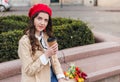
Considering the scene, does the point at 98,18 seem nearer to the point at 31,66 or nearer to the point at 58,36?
the point at 58,36

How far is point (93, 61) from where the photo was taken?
5.93m

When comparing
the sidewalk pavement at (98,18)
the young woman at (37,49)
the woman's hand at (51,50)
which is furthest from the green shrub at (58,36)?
the sidewalk pavement at (98,18)

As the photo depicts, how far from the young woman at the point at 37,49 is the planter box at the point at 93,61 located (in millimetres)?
1919

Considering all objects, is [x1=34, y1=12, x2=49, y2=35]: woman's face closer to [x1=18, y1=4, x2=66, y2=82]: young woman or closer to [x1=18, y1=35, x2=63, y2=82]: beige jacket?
[x1=18, y1=4, x2=66, y2=82]: young woman

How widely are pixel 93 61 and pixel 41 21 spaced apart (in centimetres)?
322

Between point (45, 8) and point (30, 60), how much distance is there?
20.7 inches

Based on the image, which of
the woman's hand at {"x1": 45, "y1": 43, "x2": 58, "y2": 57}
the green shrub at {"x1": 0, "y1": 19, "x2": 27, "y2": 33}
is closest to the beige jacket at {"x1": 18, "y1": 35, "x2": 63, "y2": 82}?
the woman's hand at {"x1": 45, "y1": 43, "x2": 58, "y2": 57}

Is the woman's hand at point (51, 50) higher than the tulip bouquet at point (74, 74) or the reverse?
higher

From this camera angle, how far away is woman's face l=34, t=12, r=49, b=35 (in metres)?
2.88

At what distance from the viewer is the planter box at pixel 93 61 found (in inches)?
193

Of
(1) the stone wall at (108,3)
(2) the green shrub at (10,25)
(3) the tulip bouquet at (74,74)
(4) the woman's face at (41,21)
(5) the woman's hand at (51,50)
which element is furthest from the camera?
(1) the stone wall at (108,3)

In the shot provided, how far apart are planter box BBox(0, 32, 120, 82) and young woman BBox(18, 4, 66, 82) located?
6.30 feet

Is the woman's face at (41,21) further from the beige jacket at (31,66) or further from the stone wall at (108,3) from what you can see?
the stone wall at (108,3)

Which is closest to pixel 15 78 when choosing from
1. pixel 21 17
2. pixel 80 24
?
pixel 80 24
